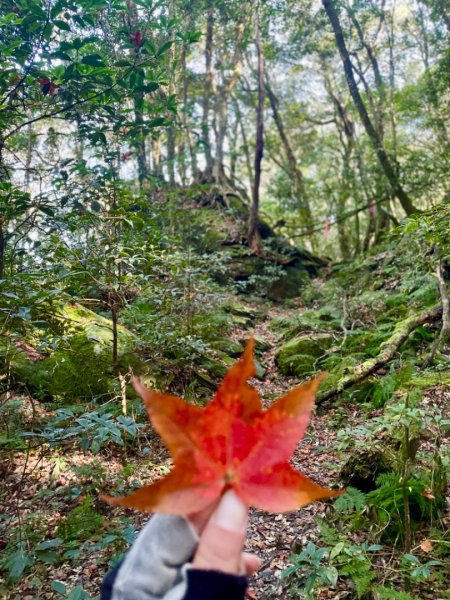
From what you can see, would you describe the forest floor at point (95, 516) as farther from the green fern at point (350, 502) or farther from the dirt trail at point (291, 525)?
the green fern at point (350, 502)

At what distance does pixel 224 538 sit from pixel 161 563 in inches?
4.3

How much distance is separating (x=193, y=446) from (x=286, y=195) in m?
15.1

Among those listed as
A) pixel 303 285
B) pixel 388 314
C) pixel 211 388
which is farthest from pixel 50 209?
pixel 303 285

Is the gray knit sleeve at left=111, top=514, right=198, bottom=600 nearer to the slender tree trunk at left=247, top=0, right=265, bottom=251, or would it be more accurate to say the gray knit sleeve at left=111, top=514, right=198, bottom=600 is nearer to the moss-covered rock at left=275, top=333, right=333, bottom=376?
the moss-covered rock at left=275, top=333, right=333, bottom=376

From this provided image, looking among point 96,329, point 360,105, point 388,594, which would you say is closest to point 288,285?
point 360,105

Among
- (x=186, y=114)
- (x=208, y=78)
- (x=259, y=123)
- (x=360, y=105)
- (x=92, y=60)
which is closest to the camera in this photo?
(x=92, y=60)

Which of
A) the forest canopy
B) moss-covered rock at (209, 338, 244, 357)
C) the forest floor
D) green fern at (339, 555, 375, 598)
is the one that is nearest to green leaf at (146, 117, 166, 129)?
the forest canopy

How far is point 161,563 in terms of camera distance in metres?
0.60

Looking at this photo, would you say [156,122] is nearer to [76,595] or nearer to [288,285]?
[76,595]

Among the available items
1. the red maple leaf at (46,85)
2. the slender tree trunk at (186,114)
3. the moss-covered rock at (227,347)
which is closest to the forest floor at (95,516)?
the red maple leaf at (46,85)

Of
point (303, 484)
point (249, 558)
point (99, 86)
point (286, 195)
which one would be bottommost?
point (249, 558)

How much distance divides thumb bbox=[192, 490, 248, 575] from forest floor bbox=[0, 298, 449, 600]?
4.69 feet

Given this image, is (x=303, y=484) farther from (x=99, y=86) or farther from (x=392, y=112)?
(x=392, y=112)

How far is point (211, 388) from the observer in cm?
477
